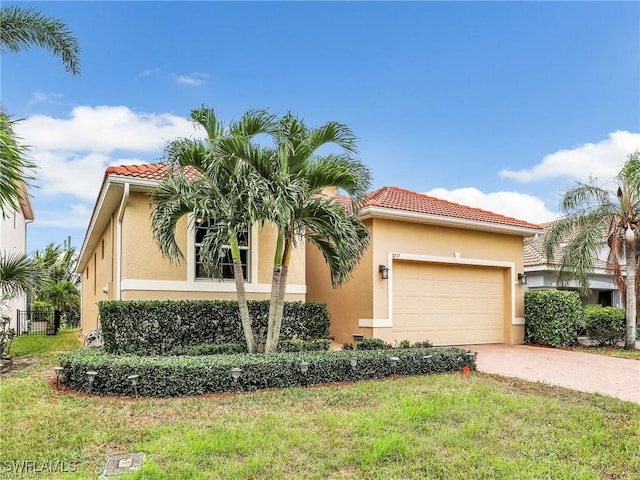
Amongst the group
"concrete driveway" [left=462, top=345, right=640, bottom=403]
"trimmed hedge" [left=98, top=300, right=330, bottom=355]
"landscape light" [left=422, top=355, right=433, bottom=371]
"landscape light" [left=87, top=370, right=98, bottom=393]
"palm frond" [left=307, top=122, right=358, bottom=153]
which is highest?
"palm frond" [left=307, top=122, right=358, bottom=153]

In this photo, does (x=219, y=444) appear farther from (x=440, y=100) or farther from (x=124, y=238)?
(x=440, y=100)

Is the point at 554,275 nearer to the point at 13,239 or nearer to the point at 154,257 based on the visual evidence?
the point at 154,257

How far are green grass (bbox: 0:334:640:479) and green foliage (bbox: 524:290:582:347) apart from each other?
703 cm

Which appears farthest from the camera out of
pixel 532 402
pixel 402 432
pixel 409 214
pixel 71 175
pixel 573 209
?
pixel 71 175

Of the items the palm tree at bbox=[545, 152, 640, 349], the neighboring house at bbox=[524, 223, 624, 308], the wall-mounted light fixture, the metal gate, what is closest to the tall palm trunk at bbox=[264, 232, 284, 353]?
the wall-mounted light fixture

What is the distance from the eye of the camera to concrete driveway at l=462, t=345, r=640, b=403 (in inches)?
316

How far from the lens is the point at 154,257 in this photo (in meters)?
10.4

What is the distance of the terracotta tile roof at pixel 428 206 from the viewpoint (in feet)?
41.7

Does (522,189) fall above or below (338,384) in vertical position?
above

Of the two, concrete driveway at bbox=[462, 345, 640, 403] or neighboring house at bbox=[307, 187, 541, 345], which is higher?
neighboring house at bbox=[307, 187, 541, 345]

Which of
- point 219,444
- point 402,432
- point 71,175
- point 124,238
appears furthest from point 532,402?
point 71,175

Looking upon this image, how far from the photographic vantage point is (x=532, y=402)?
650cm

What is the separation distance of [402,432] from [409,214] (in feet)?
26.1

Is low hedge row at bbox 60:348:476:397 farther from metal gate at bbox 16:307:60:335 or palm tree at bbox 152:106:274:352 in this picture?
metal gate at bbox 16:307:60:335
